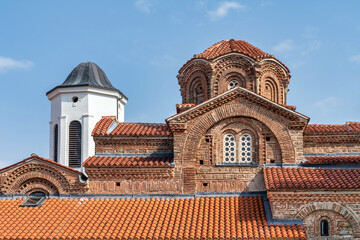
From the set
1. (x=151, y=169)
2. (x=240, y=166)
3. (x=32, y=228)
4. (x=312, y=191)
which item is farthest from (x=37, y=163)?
(x=312, y=191)

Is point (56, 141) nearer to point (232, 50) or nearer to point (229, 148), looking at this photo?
point (232, 50)

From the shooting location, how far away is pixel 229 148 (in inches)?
661

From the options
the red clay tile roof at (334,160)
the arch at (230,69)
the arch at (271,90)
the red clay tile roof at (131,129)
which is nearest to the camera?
the red clay tile roof at (334,160)

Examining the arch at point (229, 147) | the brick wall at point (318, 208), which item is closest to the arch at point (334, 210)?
the brick wall at point (318, 208)

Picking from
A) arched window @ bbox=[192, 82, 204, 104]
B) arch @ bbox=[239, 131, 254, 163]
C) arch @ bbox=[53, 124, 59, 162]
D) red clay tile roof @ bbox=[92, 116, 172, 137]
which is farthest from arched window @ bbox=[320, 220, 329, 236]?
arch @ bbox=[53, 124, 59, 162]

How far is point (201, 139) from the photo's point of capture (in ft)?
55.0

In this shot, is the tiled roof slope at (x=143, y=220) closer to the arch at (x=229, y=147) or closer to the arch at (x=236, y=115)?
the arch at (x=229, y=147)

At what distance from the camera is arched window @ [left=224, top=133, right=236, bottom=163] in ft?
54.8

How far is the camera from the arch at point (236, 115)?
54.1 feet

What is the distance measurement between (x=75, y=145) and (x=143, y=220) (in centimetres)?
875

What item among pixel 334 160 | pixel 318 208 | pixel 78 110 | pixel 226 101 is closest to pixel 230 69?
pixel 226 101

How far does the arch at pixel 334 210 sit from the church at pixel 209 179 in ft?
0.10

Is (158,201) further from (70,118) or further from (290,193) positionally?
(70,118)

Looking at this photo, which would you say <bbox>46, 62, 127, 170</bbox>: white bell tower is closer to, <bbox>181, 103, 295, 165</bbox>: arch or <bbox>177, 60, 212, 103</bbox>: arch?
<bbox>177, 60, 212, 103</bbox>: arch
